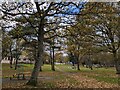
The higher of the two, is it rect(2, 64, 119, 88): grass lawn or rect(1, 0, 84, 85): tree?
rect(1, 0, 84, 85): tree

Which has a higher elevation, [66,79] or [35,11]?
[35,11]

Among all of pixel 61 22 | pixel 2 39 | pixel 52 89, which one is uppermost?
pixel 61 22

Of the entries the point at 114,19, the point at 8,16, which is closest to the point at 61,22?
the point at 8,16

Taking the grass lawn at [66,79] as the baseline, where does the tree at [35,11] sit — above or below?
above

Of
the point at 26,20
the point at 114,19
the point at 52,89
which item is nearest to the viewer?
the point at 52,89

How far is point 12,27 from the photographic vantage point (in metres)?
18.5

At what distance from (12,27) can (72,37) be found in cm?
468

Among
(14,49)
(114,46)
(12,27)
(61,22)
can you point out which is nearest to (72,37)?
(61,22)

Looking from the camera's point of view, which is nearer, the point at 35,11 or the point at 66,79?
the point at 35,11

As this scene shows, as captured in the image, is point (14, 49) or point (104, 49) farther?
point (14, 49)

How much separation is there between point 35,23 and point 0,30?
3051 millimetres

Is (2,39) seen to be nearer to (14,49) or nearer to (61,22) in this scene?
(61,22)

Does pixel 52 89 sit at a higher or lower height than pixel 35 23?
lower

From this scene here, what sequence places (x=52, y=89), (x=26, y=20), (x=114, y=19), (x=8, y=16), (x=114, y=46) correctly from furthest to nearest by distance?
(x=114, y=46)
(x=114, y=19)
(x=26, y=20)
(x=8, y=16)
(x=52, y=89)
